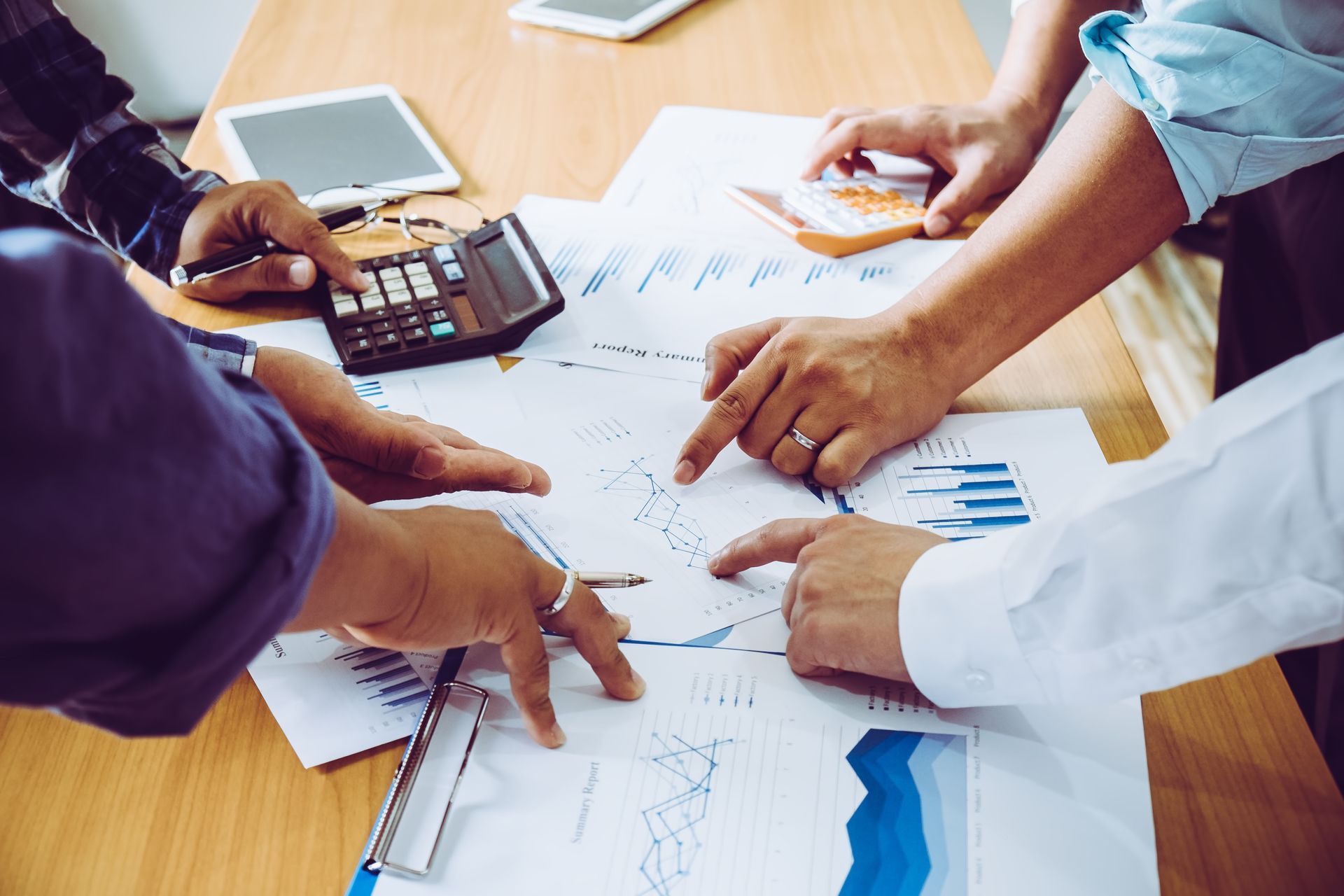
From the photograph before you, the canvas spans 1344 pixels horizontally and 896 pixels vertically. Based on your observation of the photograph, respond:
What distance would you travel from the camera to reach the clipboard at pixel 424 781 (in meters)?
0.49

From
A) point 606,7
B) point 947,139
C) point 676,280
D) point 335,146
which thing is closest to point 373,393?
point 676,280

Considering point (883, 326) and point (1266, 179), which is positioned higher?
point (1266, 179)

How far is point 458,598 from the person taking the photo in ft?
1.73

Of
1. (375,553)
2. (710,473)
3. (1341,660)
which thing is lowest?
(1341,660)

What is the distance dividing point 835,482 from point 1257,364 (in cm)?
83

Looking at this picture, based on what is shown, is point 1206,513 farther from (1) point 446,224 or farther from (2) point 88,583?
(1) point 446,224

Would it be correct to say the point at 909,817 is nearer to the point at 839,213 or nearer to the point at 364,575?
the point at 364,575

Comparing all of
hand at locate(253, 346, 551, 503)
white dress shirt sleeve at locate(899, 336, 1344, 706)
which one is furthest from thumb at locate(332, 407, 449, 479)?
white dress shirt sleeve at locate(899, 336, 1344, 706)

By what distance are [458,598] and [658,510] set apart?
0.64 ft

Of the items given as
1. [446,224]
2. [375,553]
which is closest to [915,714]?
[375,553]

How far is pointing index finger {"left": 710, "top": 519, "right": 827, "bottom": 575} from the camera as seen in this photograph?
631 mm

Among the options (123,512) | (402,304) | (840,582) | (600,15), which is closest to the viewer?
(123,512)

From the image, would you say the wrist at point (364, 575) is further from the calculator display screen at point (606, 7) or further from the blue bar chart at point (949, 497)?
the calculator display screen at point (606, 7)

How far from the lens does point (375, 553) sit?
487mm
